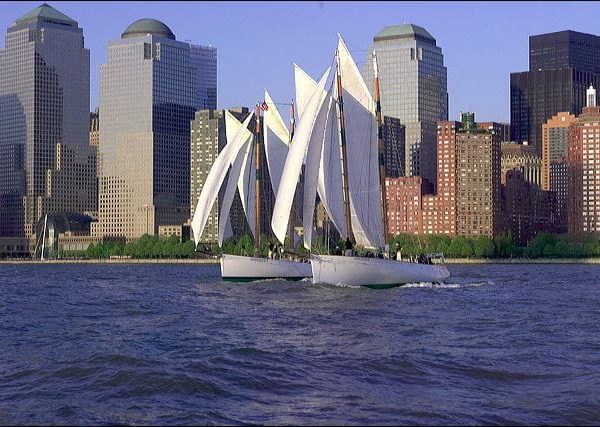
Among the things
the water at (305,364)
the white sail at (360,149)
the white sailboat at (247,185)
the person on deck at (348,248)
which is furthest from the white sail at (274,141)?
the water at (305,364)

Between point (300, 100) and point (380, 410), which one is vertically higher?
point (300, 100)

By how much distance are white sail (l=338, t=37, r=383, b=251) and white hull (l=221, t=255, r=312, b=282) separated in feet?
31.8

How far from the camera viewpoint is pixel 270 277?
92875mm


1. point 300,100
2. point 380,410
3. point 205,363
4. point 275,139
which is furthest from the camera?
point 275,139

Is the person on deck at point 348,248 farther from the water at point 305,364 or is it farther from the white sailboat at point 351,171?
the water at point 305,364

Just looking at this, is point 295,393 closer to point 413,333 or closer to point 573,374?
point 573,374

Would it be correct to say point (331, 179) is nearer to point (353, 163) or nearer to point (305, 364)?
point (353, 163)

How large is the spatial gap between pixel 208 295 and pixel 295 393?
47.4 meters

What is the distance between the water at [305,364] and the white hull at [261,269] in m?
26.3

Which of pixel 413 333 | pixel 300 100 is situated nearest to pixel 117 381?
pixel 413 333

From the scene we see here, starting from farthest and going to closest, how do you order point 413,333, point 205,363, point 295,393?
point 413,333
point 205,363
point 295,393

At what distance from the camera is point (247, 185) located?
103m

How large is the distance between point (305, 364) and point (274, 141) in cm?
6592

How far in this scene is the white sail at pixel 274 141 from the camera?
335 feet
